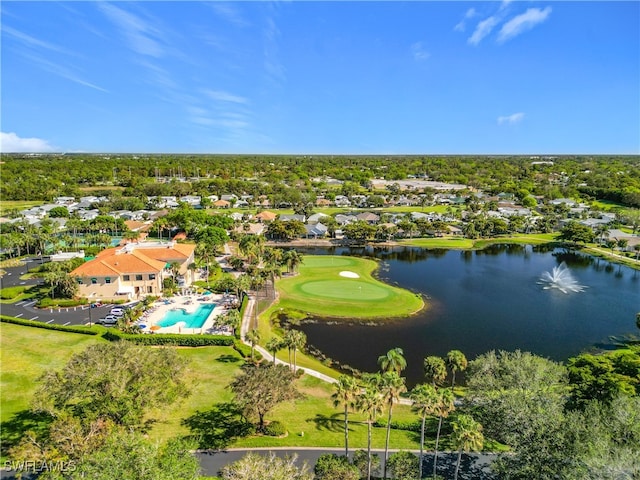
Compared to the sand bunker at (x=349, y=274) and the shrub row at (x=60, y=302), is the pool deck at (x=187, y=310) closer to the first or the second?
the shrub row at (x=60, y=302)

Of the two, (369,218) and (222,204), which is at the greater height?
(222,204)

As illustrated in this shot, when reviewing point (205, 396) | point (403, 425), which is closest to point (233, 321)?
point (205, 396)

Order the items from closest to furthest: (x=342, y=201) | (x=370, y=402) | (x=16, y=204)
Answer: (x=370, y=402) < (x=16, y=204) < (x=342, y=201)

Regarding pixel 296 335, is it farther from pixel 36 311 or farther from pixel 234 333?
pixel 36 311

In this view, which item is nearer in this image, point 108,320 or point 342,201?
point 108,320

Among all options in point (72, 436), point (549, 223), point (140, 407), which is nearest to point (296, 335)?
point (140, 407)

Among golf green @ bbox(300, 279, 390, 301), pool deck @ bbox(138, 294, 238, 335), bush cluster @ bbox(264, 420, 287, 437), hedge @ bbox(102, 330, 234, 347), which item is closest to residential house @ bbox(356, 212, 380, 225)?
golf green @ bbox(300, 279, 390, 301)

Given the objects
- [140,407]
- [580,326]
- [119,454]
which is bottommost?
[580,326]

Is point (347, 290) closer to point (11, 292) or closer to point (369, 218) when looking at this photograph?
point (11, 292)
